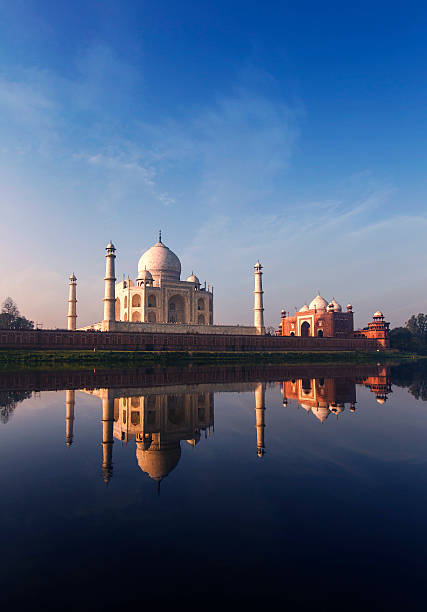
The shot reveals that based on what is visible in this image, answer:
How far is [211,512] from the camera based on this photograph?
18.0 ft

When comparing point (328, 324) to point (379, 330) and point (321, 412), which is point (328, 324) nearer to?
point (379, 330)

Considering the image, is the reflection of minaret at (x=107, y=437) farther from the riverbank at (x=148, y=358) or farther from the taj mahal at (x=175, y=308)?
the taj mahal at (x=175, y=308)

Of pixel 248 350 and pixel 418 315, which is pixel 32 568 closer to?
pixel 248 350

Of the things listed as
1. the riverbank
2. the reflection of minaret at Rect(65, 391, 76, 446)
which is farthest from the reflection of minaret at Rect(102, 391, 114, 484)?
the riverbank

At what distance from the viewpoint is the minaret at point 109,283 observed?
45688 mm

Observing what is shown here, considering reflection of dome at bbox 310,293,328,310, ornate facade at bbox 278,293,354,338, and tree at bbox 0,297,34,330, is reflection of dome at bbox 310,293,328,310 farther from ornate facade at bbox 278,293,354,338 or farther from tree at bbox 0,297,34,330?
tree at bbox 0,297,34,330

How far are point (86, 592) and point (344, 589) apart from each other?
2.42 meters

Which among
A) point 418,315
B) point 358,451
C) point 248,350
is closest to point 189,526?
point 358,451

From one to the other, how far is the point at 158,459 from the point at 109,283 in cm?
3968

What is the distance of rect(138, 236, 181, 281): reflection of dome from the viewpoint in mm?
59062

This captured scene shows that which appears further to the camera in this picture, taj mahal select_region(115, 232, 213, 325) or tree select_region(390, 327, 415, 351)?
tree select_region(390, 327, 415, 351)

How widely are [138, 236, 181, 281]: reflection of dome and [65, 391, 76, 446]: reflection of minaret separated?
4224cm

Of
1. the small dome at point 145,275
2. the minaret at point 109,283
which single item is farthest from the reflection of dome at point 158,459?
the small dome at point 145,275

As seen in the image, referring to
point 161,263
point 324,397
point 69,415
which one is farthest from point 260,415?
point 161,263
